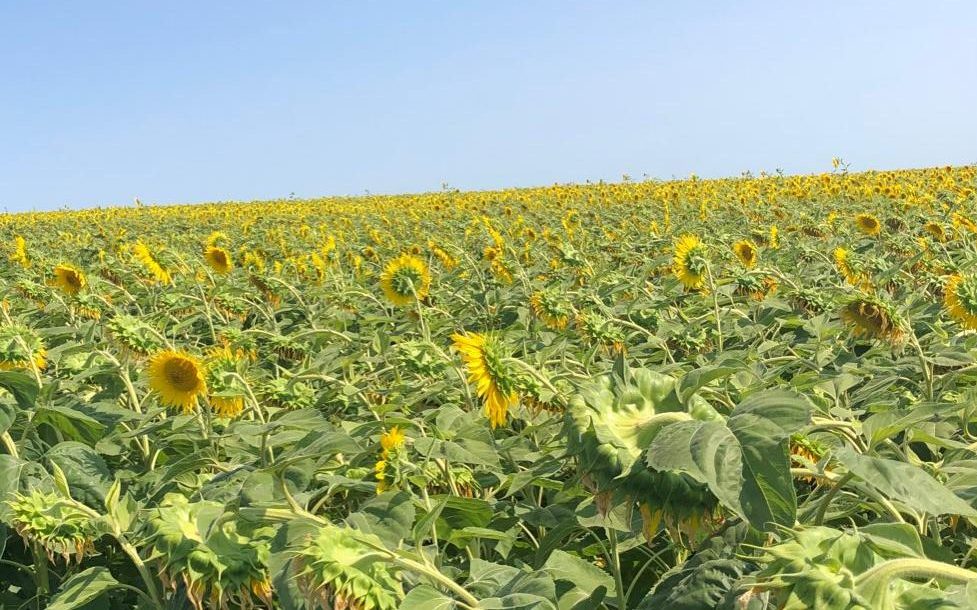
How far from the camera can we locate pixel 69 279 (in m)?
5.30

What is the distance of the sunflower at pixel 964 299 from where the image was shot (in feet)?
10.8

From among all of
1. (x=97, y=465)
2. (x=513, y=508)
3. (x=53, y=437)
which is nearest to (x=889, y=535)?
(x=513, y=508)

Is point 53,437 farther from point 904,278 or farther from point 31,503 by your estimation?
point 904,278

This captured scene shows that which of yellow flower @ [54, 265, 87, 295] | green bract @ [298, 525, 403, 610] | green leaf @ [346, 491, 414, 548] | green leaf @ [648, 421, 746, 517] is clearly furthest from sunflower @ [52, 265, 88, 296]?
green leaf @ [648, 421, 746, 517]

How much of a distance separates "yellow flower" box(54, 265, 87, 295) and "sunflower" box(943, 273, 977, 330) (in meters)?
4.84

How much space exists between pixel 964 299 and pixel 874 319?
0.62 m

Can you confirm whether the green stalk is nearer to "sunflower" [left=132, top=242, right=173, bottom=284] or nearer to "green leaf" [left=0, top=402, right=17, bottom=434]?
"green leaf" [left=0, top=402, right=17, bottom=434]

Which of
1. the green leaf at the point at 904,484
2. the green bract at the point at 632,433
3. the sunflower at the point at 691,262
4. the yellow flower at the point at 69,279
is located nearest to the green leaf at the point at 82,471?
the green bract at the point at 632,433

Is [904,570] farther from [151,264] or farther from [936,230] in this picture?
[936,230]

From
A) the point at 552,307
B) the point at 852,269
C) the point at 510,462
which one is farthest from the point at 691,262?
the point at 510,462

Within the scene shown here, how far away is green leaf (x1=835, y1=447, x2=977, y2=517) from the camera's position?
3.24 ft

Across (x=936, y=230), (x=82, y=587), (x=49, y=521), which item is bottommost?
(x=82, y=587)

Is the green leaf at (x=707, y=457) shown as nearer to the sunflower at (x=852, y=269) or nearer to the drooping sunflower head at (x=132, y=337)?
the drooping sunflower head at (x=132, y=337)

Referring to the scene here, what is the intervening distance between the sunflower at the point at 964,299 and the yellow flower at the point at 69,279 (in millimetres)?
4842
